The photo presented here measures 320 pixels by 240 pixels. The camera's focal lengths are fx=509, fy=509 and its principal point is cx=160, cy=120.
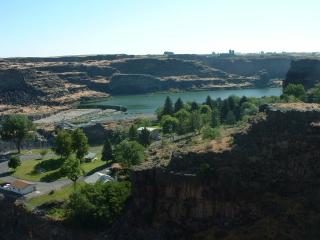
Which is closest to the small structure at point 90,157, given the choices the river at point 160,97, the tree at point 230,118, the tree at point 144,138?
the tree at point 144,138

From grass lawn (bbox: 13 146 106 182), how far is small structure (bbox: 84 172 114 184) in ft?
8.46

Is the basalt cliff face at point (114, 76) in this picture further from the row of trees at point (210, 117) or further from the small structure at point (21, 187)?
the small structure at point (21, 187)

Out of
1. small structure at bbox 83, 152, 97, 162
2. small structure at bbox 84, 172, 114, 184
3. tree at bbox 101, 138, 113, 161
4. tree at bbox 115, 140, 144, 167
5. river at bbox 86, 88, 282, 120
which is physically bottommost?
river at bbox 86, 88, 282, 120

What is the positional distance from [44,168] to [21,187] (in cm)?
760

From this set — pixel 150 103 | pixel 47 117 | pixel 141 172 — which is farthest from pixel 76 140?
pixel 150 103

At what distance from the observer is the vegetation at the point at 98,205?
37.3 metres

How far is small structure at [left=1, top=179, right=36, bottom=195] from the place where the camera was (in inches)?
1777

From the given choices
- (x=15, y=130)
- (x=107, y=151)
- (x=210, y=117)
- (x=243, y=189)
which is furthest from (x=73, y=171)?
(x=210, y=117)

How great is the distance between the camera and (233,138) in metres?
36.1

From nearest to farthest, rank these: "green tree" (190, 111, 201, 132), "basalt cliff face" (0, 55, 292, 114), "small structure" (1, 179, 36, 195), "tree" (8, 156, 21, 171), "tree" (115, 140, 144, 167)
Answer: "tree" (115, 140, 144, 167)
"small structure" (1, 179, 36, 195)
"tree" (8, 156, 21, 171)
"green tree" (190, 111, 201, 132)
"basalt cliff face" (0, 55, 292, 114)

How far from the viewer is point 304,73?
3748 inches

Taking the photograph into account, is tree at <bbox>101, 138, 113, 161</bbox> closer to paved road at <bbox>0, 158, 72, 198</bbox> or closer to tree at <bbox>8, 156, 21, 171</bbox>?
paved road at <bbox>0, 158, 72, 198</bbox>

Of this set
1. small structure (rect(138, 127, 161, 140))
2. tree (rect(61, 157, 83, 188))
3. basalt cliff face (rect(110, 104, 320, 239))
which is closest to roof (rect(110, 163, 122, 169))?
tree (rect(61, 157, 83, 188))

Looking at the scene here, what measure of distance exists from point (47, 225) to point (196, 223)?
12.3 m
